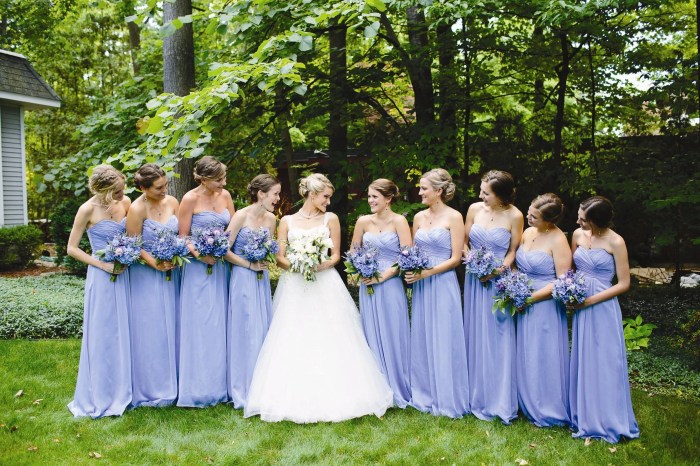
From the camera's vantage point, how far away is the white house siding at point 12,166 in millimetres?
16105

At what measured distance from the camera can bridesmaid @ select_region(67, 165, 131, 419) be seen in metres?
5.62

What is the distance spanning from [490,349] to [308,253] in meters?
1.94

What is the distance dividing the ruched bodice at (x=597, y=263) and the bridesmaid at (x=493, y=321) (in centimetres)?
64

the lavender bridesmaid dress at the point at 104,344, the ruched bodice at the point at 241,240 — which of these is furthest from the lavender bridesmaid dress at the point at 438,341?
the lavender bridesmaid dress at the point at 104,344

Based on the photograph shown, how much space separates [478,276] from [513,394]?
1150 mm

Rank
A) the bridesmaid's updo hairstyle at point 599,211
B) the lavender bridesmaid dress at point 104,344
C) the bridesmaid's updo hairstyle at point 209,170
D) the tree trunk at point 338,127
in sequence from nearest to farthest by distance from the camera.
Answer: the bridesmaid's updo hairstyle at point 599,211 < the lavender bridesmaid dress at point 104,344 < the bridesmaid's updo hairstyle at point 209,170 < the tree trunk at point 338,127

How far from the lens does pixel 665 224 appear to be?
9.09 meters

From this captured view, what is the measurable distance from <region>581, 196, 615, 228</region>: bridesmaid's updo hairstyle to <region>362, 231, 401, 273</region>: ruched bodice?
1.79m

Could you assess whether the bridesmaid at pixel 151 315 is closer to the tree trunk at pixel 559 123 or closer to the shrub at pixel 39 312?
the shrub at pixel 39 312

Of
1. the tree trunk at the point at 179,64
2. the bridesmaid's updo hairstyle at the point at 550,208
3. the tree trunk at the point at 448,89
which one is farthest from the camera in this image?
the tree trunk at the point at 448,89

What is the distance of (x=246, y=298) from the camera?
5.96 m

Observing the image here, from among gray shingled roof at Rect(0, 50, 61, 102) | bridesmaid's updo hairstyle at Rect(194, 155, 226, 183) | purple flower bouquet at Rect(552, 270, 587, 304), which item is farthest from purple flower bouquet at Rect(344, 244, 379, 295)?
gray shingled roof at Rect(0, 50, 61, 102)

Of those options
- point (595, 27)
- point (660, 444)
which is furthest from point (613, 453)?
point (595, 27)

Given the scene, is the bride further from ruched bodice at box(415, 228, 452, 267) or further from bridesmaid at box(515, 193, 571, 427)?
bridesmaid at box(515, 193, 571, 427)
